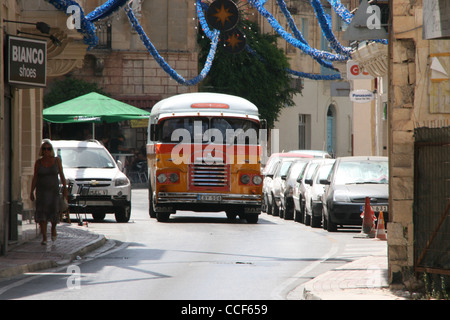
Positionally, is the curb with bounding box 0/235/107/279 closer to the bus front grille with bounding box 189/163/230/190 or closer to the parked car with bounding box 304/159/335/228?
the bus front grille with bounding box 189/163/230/190

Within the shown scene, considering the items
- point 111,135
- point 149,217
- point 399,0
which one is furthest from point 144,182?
point 399,0

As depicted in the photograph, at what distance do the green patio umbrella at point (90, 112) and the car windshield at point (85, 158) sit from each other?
10030mm

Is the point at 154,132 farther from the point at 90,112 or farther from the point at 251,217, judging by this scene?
the point at 90,112

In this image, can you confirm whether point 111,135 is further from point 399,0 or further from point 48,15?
point 399,0

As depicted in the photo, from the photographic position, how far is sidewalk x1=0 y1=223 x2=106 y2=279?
1449cm

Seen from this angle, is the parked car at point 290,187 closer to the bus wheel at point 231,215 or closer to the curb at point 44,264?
the bus wheel at point 231,215

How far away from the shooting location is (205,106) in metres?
25.0

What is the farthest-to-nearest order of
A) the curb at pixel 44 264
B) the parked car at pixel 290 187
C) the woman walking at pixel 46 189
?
the parked car at pixel 290 187 < the woman walking at pixel 46 189 < the curb at pixel 44 264

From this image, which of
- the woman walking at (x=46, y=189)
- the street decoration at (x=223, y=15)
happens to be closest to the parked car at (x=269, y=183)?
the street decoration at (x=223, y=15)

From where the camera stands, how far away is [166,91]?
47.8 metres

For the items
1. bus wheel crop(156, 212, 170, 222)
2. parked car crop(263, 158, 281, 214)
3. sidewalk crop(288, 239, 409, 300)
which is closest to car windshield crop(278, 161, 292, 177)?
parked car crop(263, 158, 281, 214)

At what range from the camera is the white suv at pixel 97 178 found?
24344 millimetres
